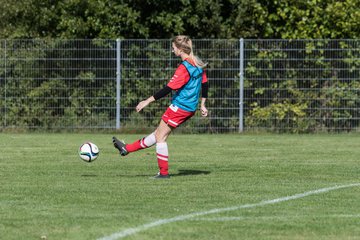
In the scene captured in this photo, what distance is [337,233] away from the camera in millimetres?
8047

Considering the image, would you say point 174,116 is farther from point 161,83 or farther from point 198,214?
point 161,83

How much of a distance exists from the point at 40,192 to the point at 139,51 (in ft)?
47.1

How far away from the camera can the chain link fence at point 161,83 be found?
25016 mm

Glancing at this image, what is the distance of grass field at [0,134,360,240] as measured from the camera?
8.19 m

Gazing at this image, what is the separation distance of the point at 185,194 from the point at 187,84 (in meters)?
2.38

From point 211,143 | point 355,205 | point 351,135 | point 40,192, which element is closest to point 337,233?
point 355,205

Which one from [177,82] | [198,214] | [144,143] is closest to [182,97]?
[177,82]

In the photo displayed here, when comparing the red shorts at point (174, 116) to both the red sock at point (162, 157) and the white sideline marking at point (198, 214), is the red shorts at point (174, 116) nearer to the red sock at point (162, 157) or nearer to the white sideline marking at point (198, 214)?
the red sock at point (162, 157)

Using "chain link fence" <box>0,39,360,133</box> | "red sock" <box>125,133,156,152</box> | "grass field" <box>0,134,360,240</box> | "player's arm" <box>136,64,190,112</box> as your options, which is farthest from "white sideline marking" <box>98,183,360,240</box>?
"chain link fence" <box>0,39,360,133</box>

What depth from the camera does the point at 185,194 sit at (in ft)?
35.8

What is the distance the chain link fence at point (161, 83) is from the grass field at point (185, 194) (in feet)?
18.7

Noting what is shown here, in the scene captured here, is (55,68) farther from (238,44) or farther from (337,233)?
(337,233)

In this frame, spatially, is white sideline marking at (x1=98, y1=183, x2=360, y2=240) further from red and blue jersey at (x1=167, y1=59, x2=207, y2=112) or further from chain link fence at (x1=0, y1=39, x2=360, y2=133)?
chain link fence at (x1=0, y1=39, x2=360, y2=133)

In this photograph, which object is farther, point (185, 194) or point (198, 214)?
point (185, 194)
